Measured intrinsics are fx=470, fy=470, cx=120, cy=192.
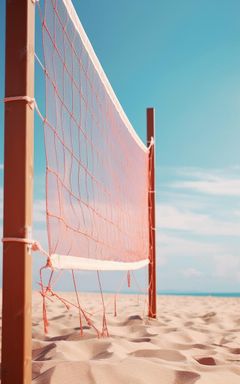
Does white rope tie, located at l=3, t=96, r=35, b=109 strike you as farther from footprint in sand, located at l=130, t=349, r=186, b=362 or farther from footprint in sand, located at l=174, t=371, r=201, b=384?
footprint in sand, located at l=130, t=349, r=186, b=362

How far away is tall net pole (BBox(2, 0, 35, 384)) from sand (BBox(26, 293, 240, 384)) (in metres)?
0.61

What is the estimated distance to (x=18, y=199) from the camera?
1369 mm

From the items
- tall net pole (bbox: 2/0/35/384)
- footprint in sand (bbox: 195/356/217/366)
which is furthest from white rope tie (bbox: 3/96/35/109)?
footprint in sand (bbox: 195/356/217/366)

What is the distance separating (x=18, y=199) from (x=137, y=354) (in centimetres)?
145

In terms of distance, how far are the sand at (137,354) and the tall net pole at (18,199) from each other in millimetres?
607

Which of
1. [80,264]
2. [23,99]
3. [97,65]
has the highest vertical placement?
[97,65]

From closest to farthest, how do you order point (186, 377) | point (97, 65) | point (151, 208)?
1. point (186, 377)
2. point (97, 65)
3. point (151, 208)

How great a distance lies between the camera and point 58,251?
72.6 inches

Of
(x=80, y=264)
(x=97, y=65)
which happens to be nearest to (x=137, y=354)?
(x=80, y=264)

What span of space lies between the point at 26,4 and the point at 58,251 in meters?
0.90

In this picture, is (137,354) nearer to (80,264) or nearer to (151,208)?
(80,264)

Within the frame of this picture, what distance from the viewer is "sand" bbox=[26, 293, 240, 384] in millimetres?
1958

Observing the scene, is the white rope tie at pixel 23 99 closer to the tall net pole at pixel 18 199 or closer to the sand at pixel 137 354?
the tall net pole at pixel 18 199

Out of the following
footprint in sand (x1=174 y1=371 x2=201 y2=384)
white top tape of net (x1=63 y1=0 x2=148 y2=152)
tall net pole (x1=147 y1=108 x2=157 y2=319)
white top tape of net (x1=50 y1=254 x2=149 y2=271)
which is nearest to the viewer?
white top tape of net (x1=50 y1=254 x2=149 y2=271)
